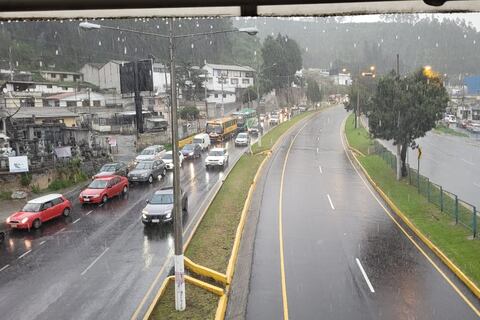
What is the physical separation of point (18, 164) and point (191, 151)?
62.7 feet

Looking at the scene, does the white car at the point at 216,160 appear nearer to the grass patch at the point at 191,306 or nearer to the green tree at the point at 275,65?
the grass patch at the point at 191,306

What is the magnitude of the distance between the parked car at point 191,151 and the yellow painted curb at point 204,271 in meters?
30.1

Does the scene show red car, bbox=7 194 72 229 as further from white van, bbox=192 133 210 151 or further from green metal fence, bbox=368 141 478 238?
white van, bbox=192 133 210 151

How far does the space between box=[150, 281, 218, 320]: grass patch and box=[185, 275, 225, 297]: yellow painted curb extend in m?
0.12

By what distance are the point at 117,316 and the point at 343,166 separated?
102 ft

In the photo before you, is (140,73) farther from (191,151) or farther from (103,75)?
(103,75)

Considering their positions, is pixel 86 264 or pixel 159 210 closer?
pixel 86 264

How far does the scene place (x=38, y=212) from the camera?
965 inches

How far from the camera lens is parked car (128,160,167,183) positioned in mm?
35344

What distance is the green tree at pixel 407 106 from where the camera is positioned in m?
33.3

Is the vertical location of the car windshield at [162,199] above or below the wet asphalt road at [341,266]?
above

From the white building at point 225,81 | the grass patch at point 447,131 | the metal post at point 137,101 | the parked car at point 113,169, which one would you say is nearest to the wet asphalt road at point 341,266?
the parked car at point 113,169

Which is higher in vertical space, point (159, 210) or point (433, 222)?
point (159, 210)

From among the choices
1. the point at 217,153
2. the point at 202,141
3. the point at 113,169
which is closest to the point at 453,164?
the point at 217,153
